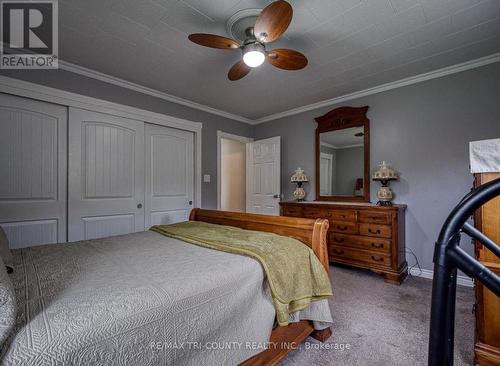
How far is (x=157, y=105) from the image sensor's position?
11.4ft

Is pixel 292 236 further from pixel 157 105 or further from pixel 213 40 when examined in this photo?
pixel 157 105

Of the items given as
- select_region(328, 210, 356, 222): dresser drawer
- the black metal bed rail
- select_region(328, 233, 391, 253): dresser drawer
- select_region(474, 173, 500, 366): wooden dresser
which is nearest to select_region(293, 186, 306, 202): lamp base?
select_region(328, 210, 356, 222): dresser drawer

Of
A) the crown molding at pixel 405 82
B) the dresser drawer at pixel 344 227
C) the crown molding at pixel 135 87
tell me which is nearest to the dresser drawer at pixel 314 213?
the dresser drawer at pixel 344 227

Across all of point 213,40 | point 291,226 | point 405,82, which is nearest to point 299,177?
Answer: point 405,82

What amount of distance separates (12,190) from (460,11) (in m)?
4.28

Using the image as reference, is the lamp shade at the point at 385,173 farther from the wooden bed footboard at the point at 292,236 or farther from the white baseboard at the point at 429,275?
the wooden bed footboard at the point at 292,236

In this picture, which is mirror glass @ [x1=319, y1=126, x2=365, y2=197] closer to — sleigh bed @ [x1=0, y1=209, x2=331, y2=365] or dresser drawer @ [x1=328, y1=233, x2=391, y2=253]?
dresser drawer @ [x1=328, y1=233, x2=391, y2=253]

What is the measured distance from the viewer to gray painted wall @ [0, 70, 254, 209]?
259 centimetres

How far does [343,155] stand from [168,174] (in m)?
2.64

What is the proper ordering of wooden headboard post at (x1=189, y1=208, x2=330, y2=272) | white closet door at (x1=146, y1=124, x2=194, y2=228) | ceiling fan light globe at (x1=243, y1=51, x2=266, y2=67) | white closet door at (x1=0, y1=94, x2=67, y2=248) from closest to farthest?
wooden headboard post at (x1=189, y1=208, x2=330, y2=272), ceiling fan light globe at (x1=243, y1=51, x2=266, y2=67), white closet door at (x1=0, y1=94, x2=67, y2=248), white closet door at (x1=146, y1=124, x2=194, y2=228)

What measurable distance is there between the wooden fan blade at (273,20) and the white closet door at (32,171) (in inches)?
94.2

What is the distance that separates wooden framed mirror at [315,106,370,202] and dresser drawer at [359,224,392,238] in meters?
0.54

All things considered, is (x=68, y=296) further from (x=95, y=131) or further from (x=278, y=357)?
(x=95, y=131)

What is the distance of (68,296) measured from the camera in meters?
0.96
